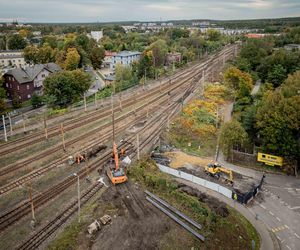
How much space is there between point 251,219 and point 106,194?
1170 centimetres

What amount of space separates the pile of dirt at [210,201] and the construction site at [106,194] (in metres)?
0.08

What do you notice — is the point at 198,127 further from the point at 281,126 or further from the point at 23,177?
the point at 23,177

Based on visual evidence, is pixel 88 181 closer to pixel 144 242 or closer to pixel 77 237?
pixel 77 237

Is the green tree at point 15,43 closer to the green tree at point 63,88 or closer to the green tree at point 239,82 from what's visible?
the green tree at point 63,88

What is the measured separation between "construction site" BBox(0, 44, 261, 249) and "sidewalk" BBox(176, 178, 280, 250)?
0.48 meters

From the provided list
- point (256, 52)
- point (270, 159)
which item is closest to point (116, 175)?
point (270, 159)

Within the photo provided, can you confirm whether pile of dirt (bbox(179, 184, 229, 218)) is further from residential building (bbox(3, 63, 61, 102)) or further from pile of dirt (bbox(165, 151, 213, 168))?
residential building (bbox(3, 63, 61, 102))

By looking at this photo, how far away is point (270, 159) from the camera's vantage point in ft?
95.2

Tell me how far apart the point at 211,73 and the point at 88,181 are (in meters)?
54.7

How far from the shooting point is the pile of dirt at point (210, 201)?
74.7 ft

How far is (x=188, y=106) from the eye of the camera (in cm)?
4581

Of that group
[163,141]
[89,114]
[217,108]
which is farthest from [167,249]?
[217,108]

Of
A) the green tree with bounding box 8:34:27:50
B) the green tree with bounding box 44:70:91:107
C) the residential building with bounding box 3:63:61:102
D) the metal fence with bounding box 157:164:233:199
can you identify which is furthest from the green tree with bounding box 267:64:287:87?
the green tree with bounding box 8:34:27:50

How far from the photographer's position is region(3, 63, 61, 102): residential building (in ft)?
189
